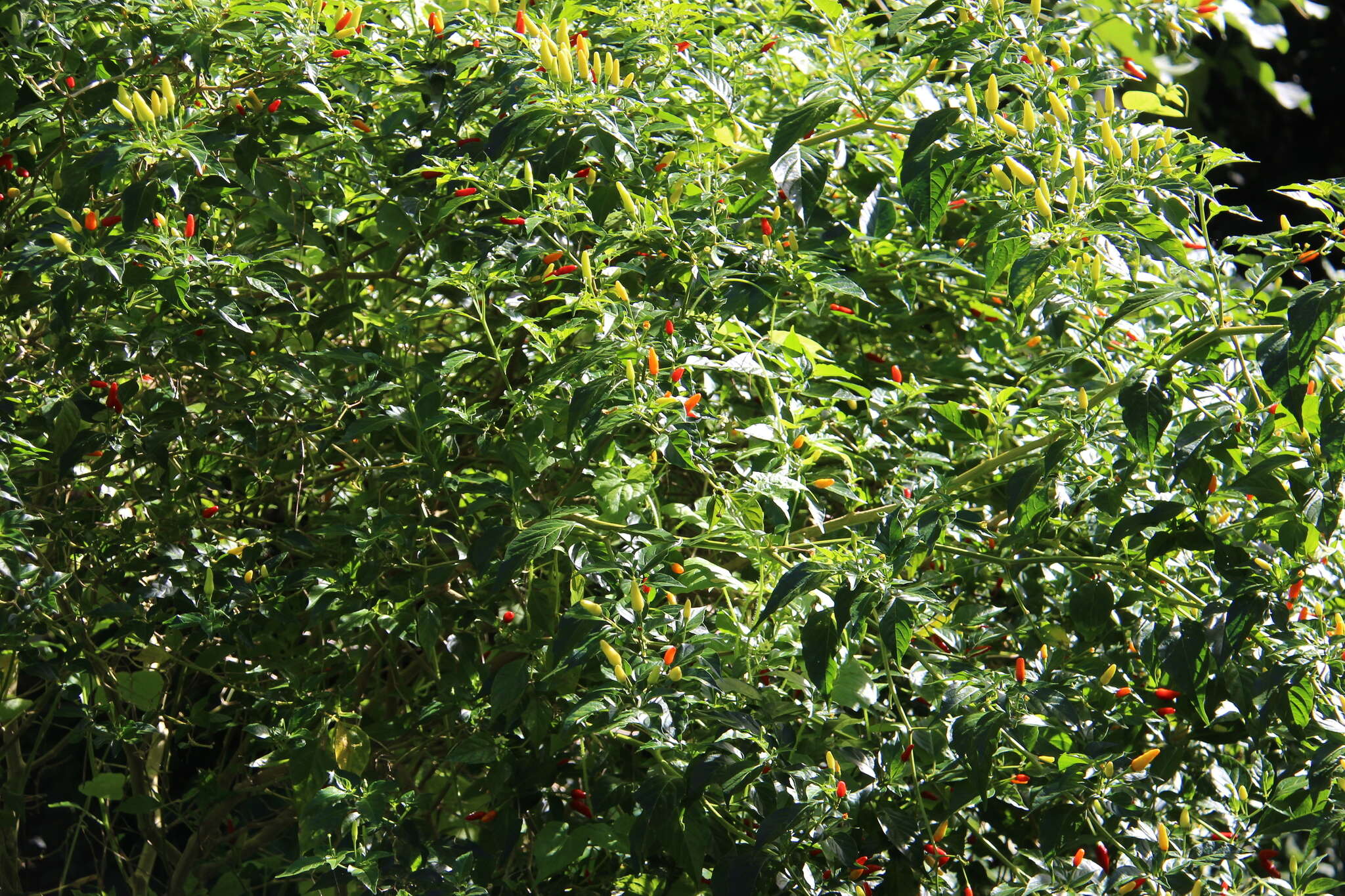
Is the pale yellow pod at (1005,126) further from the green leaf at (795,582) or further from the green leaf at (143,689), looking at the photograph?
the green leaf at (143,689)

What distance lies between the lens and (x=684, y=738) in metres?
1.43

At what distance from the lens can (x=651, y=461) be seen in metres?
1.50

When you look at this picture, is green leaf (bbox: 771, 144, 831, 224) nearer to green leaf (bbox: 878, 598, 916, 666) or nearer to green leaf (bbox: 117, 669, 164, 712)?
green leaf (bbox: 878, 598, 916, 666)

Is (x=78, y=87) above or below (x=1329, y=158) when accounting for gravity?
above

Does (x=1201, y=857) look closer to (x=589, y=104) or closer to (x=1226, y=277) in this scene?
(x=1226, y=277)

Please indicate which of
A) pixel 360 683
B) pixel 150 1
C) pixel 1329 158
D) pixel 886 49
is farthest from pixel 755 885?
pixel 1329 158

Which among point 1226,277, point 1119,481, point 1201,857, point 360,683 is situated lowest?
point 360,683

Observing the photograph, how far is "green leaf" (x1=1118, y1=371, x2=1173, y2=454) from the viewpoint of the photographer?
118cm

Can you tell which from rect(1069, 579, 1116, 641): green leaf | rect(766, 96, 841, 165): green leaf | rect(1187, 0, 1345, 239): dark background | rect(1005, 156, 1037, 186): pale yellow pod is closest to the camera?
rect(1005, 156, 1037, 186): pale yellow pod

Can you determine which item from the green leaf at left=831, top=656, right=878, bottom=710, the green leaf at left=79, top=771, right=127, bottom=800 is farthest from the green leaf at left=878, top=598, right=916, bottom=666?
the green leaf at left=79, top=771, right=127, bottom=800

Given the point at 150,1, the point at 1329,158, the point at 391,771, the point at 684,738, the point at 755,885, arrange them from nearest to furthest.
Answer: the point at 755,885 → the point at 684,738 → the point at 150,1 → the point at 391,771 → the point at 1329,158

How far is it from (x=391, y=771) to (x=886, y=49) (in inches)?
50.4

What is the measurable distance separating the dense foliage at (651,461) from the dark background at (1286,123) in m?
2.84

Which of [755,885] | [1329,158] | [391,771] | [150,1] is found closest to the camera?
[755,885]
